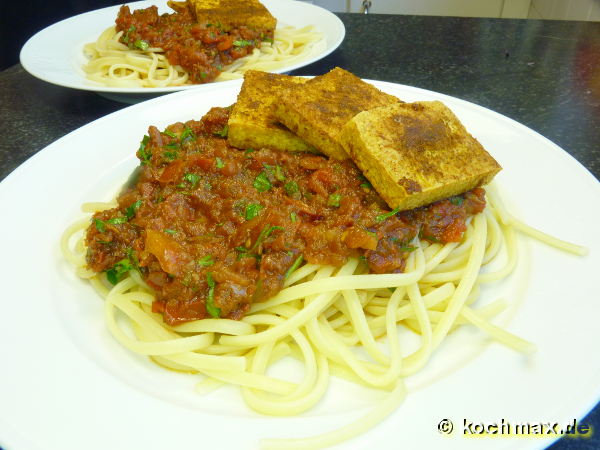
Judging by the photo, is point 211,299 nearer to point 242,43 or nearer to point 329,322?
point 329,322

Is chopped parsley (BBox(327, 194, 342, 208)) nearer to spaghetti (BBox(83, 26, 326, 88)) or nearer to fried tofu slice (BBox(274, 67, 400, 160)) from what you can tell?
fried tofu slice (BBox(274, 67, 400, 160))

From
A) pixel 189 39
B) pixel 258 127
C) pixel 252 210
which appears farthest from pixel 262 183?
pixel 189 39

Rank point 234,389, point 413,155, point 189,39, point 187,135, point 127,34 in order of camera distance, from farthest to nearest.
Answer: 1. point 127,34
2. point 189,39
3. point 187,135
4. point 413,155
5. point 234,389

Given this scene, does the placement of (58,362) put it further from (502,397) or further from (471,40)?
(471,40)

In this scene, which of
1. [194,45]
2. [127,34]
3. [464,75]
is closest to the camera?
[194,45]

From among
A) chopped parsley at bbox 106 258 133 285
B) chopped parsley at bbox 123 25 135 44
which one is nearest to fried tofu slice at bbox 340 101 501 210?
chopped parsley at bbox 106 258 133 285
